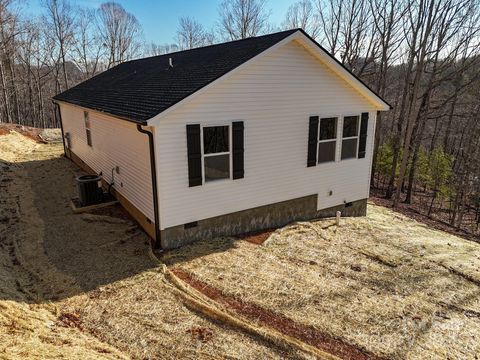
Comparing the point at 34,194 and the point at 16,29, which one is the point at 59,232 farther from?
the point at 16,29

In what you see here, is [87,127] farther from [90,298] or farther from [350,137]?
[350,137]

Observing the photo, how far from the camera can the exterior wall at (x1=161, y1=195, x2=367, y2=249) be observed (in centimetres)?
786

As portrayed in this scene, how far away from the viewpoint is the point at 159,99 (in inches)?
309

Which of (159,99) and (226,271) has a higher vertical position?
(159,99)

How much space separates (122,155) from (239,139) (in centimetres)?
345

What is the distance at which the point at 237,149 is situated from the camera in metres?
8.17

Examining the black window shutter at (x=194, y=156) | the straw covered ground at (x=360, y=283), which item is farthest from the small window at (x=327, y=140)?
the black window shutter at (x=194, y=156)

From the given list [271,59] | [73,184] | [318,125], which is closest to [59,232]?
[73,184]

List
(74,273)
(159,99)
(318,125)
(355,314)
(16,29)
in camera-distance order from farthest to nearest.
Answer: (16,29) → (318,125) → (159,99) → (74,273) → (355,314)

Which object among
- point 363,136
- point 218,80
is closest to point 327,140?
point 363,136

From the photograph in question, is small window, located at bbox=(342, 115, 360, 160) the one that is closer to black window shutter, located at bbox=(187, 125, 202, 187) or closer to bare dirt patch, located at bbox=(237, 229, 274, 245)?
bare dirt patch, located at bbox=(237, 229, 274, 245)

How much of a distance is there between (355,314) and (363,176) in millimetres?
6515

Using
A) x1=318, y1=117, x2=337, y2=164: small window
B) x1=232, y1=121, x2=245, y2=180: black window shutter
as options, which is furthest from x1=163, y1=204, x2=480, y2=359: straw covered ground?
x1=318, y1=117, x2=337, y2=164: small window

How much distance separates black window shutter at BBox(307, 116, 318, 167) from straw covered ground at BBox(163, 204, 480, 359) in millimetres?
1878
